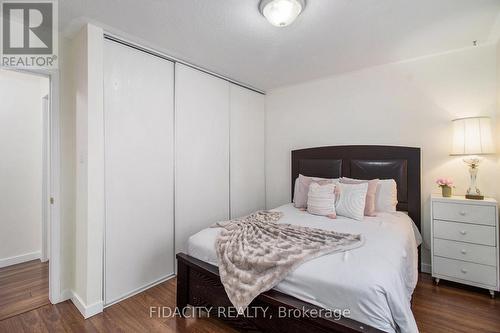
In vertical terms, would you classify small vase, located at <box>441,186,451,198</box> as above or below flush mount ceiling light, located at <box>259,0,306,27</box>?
below

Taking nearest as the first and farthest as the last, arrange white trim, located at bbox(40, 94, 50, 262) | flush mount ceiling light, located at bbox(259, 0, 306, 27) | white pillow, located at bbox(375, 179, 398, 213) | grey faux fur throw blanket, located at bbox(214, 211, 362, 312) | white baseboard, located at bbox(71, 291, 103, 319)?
1. grey faux fur throw blanket, located at bbox(214, 211, 362, 312)
2. flush mount ceiling light, located at bbox(259, 0, 306, 27)
3. white baseboard, located at bbox(71, 291, 103, 319)
4. white pillow, located at bbox(375, 179, 398, 213)
5. white trim, located at bbox(40, 94, 50, 262)

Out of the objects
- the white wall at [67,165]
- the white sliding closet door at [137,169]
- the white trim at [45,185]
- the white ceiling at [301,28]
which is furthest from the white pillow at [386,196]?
the white trim at [45,185]

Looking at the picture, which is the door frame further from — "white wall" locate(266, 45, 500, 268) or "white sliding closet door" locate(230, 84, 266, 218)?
"white wall" locate(266, 45, 500, 268)

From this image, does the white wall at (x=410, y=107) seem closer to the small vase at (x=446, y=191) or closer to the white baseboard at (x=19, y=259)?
the small vase at (x=446, y=191)

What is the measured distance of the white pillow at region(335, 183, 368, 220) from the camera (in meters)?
2.40

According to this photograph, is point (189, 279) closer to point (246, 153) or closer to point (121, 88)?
point (121, 88)

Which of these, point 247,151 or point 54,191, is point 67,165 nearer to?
point 54,191

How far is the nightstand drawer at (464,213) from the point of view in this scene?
7.12 ft

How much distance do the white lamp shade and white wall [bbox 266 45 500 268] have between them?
9.3 inches

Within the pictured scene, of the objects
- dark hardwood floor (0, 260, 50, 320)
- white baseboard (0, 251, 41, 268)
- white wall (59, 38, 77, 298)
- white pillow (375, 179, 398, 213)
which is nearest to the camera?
dark hardwood floor (0, 260, 50, 320)

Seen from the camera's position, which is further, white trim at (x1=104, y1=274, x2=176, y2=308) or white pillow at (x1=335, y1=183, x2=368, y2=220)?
white pillow at (x1=335, y1=183, x2=368, y2=220)

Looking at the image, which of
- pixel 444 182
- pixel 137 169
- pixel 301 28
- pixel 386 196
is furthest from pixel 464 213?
pixel 137 169

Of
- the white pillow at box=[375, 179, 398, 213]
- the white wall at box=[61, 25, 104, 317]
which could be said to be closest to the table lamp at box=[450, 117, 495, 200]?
the white pillow at box=[375, 179, 398, 213]

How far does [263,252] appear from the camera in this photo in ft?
5.21
